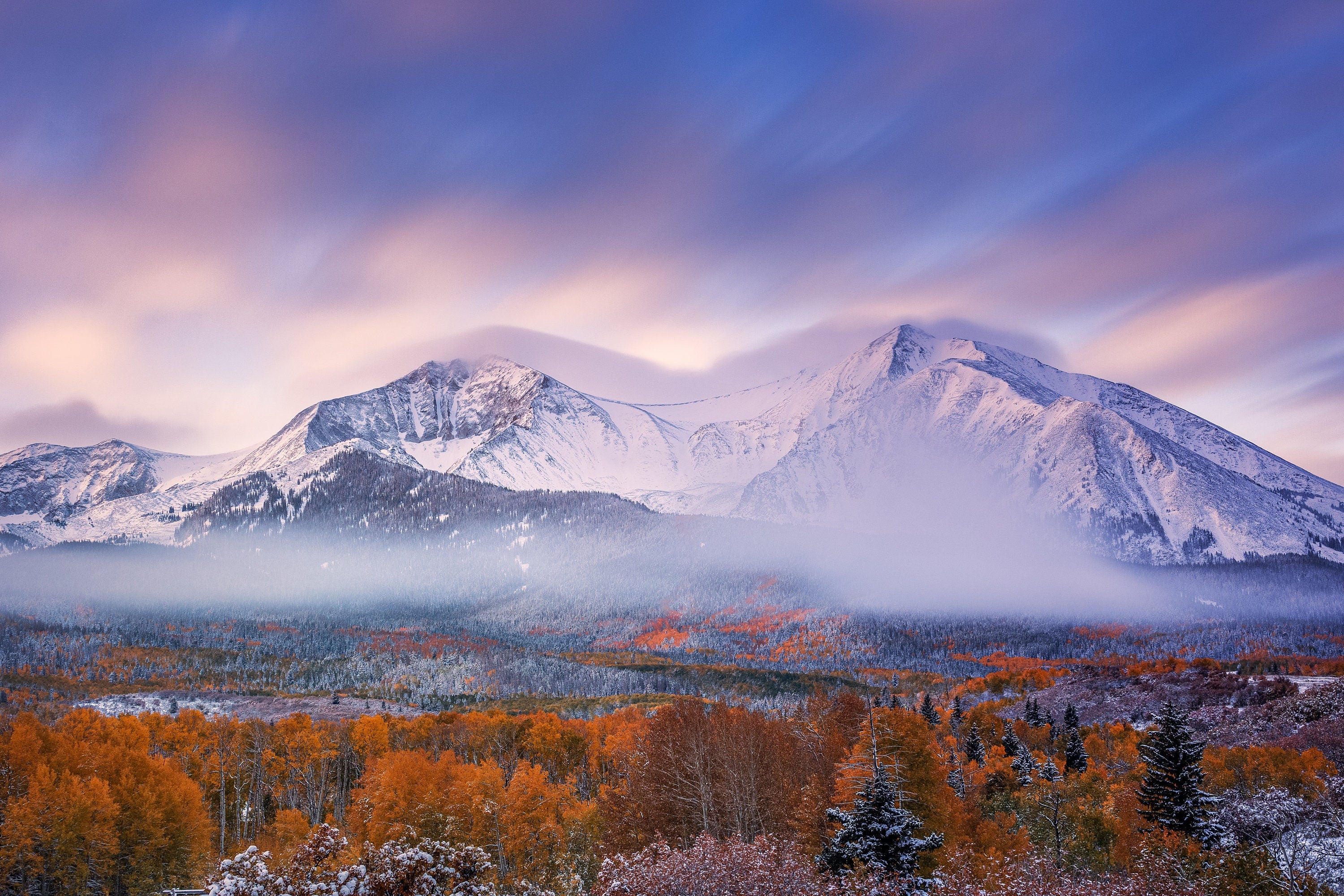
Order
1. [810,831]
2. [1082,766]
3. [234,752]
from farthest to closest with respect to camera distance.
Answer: [1082,766] < [234,752] < [810,831]

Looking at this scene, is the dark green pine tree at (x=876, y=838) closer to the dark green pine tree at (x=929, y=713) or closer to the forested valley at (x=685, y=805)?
the forested valley at (x=685, y=805)

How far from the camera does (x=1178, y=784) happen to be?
41406mm

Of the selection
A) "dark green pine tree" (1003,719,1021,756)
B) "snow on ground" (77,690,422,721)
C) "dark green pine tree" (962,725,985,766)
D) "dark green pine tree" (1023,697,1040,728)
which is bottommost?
"snow on ground" (77,690,422,721)

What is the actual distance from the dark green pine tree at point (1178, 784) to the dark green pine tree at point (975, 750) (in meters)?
48.5

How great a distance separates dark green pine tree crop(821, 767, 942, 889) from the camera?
2770 centimetres

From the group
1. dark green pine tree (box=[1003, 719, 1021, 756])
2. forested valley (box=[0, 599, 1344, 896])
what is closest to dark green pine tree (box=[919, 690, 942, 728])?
forested valley (box=[0, 599, 1344, 896])

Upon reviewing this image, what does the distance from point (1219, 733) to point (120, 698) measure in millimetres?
210548

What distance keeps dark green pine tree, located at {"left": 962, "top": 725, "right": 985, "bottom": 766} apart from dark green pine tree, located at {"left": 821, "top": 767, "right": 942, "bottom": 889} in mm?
68202

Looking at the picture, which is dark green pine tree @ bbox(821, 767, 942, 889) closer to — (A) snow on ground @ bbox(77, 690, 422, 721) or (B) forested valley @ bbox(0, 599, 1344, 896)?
(B) forested valley @ bbox(0, 599, 1344, 896)

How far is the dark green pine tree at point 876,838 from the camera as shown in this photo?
27703 mm

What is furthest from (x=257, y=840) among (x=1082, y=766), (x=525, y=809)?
(x=1082, y=766)

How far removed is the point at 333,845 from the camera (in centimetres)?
1973

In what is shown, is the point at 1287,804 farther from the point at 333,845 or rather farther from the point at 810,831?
the point at 333,845

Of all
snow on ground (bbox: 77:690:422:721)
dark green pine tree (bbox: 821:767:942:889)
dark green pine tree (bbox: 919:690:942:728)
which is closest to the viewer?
dark green pine tree (bbox: 821:767:942:889)
